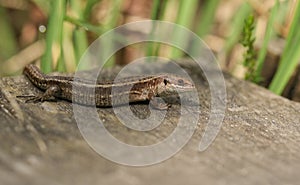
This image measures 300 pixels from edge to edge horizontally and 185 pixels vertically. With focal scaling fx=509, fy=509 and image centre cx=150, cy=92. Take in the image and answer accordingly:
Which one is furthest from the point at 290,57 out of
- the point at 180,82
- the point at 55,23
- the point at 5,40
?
the point at 5,40

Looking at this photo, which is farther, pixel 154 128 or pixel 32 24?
pixel 32 24

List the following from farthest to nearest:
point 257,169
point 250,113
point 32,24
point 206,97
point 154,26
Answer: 1. point 32,24
2. point 154,26
3. point 206,97
4. point 250,113
5. point 257,169

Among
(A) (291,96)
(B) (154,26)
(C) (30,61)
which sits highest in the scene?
(B) (154,26)

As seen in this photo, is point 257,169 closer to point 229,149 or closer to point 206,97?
point 229,149

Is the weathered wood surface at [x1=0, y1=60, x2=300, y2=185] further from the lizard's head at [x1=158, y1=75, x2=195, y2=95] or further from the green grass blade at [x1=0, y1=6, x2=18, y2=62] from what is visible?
the green grass blade at [x1=0, y1=6, x2=18, y2=62]

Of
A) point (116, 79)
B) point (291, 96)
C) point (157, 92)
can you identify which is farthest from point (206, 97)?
point (291, 96)

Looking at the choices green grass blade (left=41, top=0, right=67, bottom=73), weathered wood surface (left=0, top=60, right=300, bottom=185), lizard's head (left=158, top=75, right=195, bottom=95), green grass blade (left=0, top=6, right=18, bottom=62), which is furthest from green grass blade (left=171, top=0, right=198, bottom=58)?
green grass blade (left=0, top=6, right=18, bottom=62)
